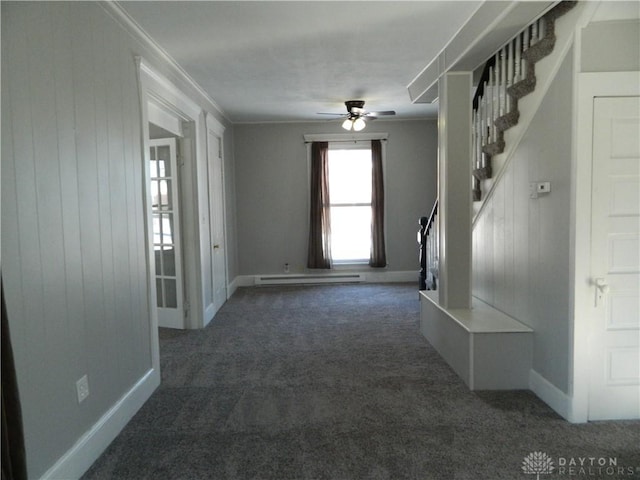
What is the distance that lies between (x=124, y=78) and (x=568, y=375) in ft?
10.6

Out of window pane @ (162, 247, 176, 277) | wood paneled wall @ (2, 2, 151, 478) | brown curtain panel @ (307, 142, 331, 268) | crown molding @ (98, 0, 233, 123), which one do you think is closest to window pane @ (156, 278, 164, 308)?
window pane @ (162, 247, 176, 277)

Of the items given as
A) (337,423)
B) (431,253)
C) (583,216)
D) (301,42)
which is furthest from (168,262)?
(583,216)

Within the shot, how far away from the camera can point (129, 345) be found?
9.30 ft

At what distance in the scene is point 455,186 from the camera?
11.9 ft

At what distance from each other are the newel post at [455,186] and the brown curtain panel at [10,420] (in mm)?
2991

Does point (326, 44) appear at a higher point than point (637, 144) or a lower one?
higher

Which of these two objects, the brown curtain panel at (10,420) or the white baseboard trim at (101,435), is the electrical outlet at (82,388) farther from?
the brown curtain panel at (10,420)

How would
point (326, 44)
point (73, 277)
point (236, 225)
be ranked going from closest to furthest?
1. point (73, 277)
2. point (326, 44)
3. point (236, 225)

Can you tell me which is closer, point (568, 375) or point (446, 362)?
point (568, 375)

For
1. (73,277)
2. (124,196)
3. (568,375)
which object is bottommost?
(568,375)

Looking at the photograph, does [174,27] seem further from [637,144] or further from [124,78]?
[637,144]

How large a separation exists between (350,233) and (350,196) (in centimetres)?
59

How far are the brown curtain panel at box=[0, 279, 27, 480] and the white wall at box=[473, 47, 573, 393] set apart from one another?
8.80 ft

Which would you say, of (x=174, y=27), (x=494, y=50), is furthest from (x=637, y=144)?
(x=174, y=27)
